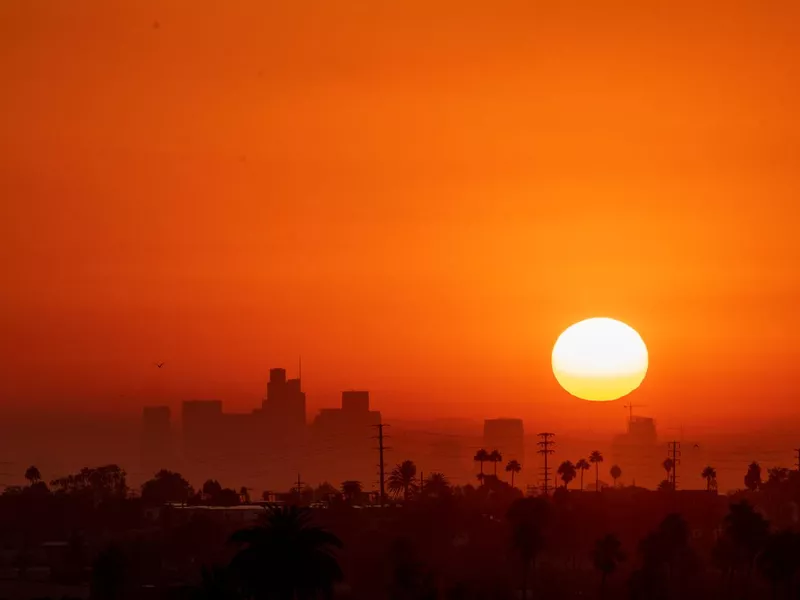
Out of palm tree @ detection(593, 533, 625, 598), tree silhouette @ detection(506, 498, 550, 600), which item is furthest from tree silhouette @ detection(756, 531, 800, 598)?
tree silhouette @ detection(506, 498, 550, 600)

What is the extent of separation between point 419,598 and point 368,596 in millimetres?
30866

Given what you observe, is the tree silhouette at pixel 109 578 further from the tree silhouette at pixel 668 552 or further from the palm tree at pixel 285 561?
the tree silhouette at pixel 668 552

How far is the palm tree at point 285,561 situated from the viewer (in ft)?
307

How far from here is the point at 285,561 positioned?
93.6 metres

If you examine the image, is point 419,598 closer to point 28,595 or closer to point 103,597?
point 103,597

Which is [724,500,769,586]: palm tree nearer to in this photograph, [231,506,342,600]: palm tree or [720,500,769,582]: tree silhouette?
[720,500,769,582]: tree silhouette

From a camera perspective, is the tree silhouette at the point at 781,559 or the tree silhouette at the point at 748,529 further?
the tree silhouette at the point at 748,529

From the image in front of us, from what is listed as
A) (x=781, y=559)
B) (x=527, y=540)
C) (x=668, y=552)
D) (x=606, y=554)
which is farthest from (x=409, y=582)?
(x=781, y=559)

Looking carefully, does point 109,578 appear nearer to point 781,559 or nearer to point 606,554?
point 606,554

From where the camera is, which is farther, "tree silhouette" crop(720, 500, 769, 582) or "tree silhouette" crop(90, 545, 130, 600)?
"tree silhouette" crop(720, 500, 769, 582)

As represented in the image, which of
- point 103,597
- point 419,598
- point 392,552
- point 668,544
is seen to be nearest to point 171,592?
point 103,597

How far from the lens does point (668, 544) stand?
6511 inches

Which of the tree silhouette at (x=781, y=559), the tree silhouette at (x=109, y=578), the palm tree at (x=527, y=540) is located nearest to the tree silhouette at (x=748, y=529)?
the tree silhouette at (x=781, y=559)

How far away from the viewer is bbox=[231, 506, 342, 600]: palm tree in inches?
3681
